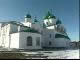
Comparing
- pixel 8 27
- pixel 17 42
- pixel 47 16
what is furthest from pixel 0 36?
pixel 47 16

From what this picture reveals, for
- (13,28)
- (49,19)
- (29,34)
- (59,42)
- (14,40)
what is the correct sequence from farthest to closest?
(49,19) < (59,42) < (13,28) < (14,40) < (29,34)

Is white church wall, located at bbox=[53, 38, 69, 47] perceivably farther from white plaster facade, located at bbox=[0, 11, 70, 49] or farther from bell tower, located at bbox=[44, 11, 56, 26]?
bell tower, located at bbox=[44, 11, 56, 26]

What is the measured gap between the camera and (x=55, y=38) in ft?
119

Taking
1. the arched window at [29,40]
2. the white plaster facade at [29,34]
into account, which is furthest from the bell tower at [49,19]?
the arched window at [29,40]

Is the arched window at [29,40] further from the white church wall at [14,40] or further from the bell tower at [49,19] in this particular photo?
the bell tower at [49,19]

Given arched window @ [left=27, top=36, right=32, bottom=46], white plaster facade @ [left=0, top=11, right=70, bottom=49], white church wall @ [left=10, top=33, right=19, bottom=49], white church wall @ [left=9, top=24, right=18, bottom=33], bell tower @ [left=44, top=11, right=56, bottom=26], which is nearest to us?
white plaster facade @ [left=0, top=11, right=70, bottom=49]

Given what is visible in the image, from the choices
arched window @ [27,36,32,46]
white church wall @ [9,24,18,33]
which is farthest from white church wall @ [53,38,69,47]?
white church wall @ [9,24,18,33]

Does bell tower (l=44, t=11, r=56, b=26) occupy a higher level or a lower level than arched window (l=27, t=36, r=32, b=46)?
higher

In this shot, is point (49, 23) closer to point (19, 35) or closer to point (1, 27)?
point (1, 27)

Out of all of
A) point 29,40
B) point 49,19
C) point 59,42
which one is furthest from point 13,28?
point 49,19

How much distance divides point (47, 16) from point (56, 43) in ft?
37.3

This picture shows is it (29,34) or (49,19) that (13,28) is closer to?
(29,34)

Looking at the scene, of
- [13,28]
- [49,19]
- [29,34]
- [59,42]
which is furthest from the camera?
[49,19]

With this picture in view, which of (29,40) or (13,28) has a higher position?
(13,28)
